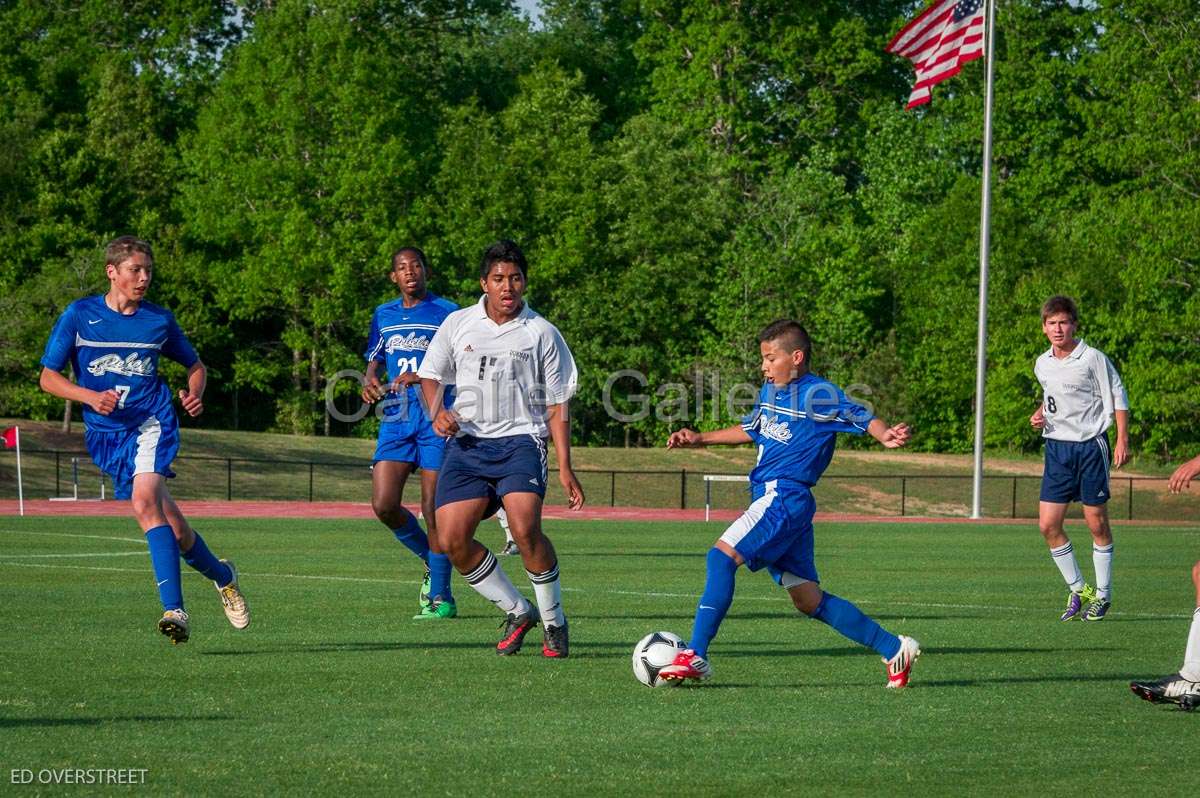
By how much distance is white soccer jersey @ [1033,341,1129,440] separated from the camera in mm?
13367

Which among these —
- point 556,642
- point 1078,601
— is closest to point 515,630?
point 556,642

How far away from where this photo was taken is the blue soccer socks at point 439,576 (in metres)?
11.8

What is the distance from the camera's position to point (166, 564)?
9.41 metres

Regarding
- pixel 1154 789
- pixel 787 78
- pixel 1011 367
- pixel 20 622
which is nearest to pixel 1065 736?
pixel 1154 789

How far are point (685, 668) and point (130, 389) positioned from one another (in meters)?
3.66

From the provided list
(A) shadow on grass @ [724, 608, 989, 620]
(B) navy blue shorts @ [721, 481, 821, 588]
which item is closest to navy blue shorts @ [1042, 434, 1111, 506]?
(A) shadow on grass @ [724, 608, 989, 620]

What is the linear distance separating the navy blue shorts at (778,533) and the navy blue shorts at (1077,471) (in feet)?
17.0

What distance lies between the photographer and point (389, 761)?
6.17 m

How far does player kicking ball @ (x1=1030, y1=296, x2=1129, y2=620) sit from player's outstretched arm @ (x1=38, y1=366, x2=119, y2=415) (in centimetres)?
726

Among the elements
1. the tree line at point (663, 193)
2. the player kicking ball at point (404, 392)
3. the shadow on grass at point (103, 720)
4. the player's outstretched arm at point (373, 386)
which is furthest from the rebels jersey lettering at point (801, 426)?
the tree line at point (663, 193)

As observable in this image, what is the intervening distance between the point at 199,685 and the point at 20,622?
349 cm

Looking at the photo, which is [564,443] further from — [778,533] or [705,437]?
[778,533]

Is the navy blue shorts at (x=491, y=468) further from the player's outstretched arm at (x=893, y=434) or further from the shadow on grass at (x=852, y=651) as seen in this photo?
the player's outstretched arm at (x=893, y=434)

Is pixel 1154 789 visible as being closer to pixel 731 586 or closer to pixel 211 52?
pixel 731 586
